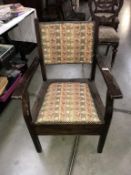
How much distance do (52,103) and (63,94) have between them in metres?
0.13

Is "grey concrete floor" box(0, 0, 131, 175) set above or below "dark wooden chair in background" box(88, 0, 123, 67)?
below

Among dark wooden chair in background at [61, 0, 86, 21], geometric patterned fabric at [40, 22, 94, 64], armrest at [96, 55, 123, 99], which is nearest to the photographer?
armrest at [96, 55, 123, 99]

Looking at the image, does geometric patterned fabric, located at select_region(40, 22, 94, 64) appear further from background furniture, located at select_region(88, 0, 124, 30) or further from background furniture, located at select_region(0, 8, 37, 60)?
background furniture, located at select_region(88, 0, 124, 30)

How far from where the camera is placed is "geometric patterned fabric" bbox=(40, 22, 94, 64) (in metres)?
1.25

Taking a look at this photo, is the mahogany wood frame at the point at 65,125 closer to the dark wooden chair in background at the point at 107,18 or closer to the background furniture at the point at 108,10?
the dark wooden chair in background at the point at 107,18

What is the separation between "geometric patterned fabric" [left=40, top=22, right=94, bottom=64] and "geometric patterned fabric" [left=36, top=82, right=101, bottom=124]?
22 cm

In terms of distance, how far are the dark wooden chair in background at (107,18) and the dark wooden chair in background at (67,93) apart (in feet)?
3.03

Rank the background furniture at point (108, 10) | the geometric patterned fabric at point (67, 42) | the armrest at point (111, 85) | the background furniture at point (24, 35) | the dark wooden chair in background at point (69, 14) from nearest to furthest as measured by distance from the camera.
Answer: the armrest at point (111, 85), the geometric patterned fabric at point (67, 42), the background furniture at point (24, 35), the background furniture at point (108, 10), the dark wooden chair in background at point (69, 14)

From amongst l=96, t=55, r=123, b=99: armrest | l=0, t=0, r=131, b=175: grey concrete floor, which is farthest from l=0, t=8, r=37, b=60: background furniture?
l=96, t=55, r=123, b=99: armrest

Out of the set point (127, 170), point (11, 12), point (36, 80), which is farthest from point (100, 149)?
point (11, 12)

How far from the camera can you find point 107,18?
242 cm

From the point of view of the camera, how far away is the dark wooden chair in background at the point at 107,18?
2.15 meters

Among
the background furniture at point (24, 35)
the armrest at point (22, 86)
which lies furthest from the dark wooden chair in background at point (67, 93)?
the background furniture at point (24, 35)

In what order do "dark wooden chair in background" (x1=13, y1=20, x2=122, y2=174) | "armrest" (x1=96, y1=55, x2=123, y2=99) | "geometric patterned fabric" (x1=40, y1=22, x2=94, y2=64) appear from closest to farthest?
"armrest" (x1=96, y1=55, x2=123, y2=99) < "dark wooden chair in background" (x1=13, y1=20, x2=122, y2=174) < "geometric patterned fabric" (x1=40, y1=22, x2=94, y2=64)
